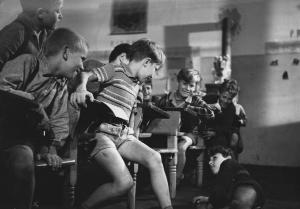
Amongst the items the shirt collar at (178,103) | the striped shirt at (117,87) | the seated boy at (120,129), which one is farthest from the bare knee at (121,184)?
the shirt collar at (178,103)

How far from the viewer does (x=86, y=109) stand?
1574 mm

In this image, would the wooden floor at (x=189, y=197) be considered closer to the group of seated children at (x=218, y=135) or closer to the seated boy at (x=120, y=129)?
the group of seated children at (x=218, y=135)

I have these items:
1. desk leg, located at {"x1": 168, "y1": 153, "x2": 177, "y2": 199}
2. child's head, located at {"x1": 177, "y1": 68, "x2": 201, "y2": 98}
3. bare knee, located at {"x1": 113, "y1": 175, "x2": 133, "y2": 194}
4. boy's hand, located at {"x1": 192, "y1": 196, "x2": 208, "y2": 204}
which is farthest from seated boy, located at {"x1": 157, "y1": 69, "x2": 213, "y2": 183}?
bare knee, located at {"x1": 113, "y1": 175, "x2": 133, "y2": 194}

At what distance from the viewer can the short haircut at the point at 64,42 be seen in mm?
1456

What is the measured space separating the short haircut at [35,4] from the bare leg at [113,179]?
0.55 metres

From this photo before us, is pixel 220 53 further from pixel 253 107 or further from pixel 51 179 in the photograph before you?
pixel 51 179

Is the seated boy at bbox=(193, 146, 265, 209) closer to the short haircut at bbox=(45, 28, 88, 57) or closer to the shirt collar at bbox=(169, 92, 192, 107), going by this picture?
the short haircut at bbox=(45, 28, 88, 57)

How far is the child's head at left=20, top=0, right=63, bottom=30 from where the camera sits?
1.40m

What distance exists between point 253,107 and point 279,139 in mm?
509

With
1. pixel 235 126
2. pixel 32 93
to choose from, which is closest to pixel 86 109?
pixel 32 93

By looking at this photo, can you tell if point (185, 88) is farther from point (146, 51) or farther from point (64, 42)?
point (64, 42)

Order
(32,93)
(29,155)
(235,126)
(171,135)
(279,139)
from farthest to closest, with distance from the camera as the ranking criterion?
(279,139) → (235,126) → (171,135) → (32,93) → (29,155)

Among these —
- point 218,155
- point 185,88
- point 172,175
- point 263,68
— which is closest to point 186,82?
point 185,88

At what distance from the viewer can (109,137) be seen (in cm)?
155
